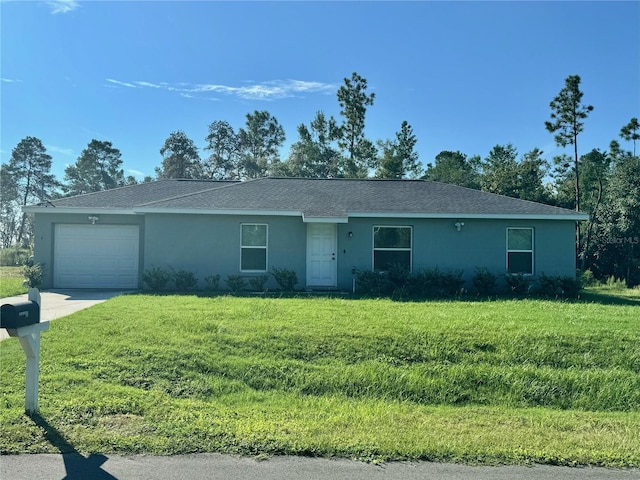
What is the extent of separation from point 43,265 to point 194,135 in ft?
123

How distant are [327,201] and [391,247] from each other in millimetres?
2579

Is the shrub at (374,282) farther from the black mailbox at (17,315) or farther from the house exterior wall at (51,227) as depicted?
the black mailbox at (17,315)

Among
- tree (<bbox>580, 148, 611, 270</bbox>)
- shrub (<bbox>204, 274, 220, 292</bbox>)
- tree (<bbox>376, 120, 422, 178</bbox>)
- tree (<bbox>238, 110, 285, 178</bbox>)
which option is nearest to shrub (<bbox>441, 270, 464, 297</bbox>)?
shrub (<bbox>204, 274, 220, 292</bbox>)

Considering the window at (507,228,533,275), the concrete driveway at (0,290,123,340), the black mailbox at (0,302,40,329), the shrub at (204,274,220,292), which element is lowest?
the concrete driveway at (0,290,123,340)

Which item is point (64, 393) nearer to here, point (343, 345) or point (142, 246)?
point (343, 345)

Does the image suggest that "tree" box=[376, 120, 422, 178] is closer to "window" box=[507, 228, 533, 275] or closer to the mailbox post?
"window" box=[507, 228, 533, 275]

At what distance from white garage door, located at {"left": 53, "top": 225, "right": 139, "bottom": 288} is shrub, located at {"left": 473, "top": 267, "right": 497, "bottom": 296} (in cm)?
1068

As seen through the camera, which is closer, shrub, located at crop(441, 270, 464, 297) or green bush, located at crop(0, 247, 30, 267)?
shrub, located at crop(441, 270, 464, 297)

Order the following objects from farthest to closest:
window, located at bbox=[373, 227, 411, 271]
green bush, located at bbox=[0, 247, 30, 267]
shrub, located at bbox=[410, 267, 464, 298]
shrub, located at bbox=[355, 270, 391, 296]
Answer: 1. green bush, located at bbox=[0, 247, 30, 267]
2. window, located at bbox=[373, 227, 411, 271]
3. shrub, located at bbox=[355, 270, 391, 296]
4. shrub, located at bbox=[410, 267, 464, 298]

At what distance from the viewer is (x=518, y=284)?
14.4 m

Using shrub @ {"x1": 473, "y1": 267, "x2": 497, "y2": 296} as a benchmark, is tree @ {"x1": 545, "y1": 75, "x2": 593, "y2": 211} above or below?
above

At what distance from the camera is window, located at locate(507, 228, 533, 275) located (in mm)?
15219

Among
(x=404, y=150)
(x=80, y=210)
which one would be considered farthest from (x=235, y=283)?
(x=404, y=150)

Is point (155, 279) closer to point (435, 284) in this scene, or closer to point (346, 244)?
point (346, 244)
